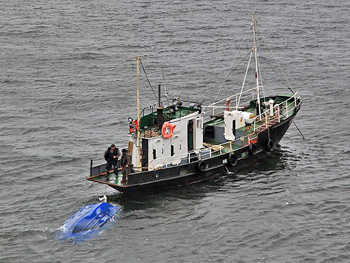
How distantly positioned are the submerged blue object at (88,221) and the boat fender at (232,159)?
9.26m

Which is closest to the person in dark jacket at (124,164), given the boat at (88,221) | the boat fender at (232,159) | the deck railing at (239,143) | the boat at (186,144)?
the boat at (186,144)

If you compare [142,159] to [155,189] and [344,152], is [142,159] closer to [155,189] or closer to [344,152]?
[155,189]

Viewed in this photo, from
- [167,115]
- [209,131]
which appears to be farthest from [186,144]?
[209,131]

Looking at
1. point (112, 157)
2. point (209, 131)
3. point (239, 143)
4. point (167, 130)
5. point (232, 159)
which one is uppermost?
point (167, 130)

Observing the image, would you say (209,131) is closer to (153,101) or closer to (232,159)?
(232,159)

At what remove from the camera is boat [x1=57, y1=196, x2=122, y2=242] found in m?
42.3

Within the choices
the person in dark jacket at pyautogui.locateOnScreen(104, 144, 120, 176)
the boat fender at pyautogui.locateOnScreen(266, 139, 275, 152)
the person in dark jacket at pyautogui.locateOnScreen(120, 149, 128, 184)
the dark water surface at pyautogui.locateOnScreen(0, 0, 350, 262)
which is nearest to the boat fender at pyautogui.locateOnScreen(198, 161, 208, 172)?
the dark water surface at pyautogui.locateOnScreen(0, 0, 350, 262)

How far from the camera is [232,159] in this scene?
51.5 meters

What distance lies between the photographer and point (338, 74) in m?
74.4

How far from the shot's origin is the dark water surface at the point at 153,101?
137 ft

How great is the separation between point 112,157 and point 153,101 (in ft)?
66.9

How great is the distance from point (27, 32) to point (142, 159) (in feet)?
161

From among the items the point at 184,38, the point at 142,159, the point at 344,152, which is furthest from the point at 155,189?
the point at 184,38

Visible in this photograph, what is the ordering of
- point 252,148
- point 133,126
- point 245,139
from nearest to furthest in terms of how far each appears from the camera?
point 133,126 < point 252,148 < point 245,139
